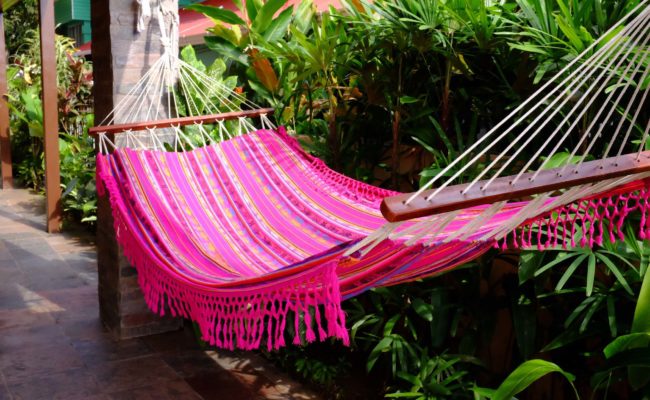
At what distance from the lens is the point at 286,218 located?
2.56 meters

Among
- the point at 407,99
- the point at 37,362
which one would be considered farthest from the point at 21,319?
the point at 407,99

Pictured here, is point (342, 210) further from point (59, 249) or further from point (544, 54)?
point (59, 249)

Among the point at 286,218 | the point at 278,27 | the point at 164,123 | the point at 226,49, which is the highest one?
the point at 278,27

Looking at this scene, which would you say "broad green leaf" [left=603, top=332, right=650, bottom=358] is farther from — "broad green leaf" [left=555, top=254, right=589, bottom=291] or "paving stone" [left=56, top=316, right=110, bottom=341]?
"paving stone" [left=56, top=316, right=110, bottom=341]

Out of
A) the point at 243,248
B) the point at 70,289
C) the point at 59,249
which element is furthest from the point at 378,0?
the point at 59,249

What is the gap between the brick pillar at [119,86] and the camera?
3.09 metres

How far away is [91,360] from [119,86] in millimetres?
1162

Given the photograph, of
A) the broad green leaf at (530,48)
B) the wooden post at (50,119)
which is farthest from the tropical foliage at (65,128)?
the broad green leaf at (530,48)

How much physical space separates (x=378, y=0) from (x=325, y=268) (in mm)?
1404

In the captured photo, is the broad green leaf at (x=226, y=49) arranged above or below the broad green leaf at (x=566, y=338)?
above

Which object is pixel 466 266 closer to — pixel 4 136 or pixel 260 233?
pixel 260 233

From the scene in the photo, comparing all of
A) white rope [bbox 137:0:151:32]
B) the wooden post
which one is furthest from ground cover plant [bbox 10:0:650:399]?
the wooden post

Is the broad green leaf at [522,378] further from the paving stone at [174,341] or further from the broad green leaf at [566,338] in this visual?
the paving stone at [174,341]

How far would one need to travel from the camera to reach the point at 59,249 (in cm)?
485
